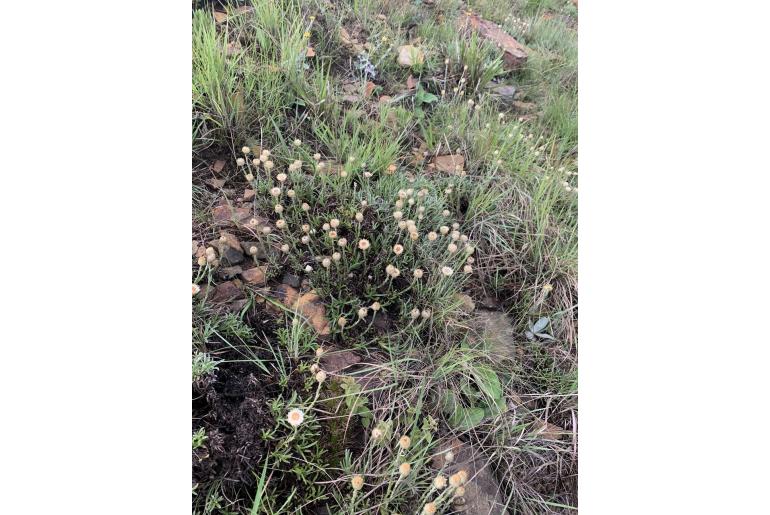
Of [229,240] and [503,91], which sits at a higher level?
[503,91]

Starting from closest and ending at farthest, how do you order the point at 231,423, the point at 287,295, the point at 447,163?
the point at 231,423, the point at 287,295, the point at 447,163

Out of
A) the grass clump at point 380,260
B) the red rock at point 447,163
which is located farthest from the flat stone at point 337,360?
the red rock at point 447,163

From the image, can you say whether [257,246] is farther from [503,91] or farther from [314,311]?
[503,91]

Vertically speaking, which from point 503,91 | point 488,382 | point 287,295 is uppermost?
point 503,91

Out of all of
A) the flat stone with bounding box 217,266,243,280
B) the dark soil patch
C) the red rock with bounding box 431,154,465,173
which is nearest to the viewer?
the dark soil patch

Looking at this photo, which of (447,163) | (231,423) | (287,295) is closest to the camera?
(231,423)

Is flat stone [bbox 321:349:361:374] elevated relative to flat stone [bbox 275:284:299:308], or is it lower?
lower

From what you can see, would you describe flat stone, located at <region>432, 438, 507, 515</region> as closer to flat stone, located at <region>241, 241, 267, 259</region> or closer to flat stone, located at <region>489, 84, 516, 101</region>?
flat stone, located at <region>241, 241, 267, 259</region>

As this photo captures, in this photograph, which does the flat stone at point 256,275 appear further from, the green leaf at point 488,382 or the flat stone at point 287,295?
the green leaf at point 488,382

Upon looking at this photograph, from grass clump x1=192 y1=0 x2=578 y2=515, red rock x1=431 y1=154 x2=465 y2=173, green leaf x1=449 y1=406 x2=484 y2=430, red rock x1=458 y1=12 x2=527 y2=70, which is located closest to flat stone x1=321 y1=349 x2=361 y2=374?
grass clump x1=192 y1=0 x2=578 y2=515

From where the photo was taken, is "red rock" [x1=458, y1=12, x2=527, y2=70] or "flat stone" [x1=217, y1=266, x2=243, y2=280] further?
"red rock" [x1=458, y1=12, x2=527, y2=70]

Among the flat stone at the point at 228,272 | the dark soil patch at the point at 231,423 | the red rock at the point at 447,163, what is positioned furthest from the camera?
the red rock at the point at 447,163

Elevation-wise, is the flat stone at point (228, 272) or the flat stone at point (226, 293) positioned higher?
the flat stone at point (228, 272)

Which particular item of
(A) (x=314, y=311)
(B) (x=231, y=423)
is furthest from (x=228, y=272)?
(B) (x=231, y=423)
